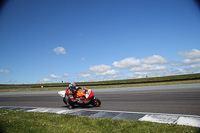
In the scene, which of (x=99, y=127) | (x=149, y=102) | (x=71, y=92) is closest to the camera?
(x=99, y=127)

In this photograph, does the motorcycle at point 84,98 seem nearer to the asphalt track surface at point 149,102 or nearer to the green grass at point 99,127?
the asphalt track surface at point 149,102

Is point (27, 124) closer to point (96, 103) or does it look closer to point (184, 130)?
point (96, 103)

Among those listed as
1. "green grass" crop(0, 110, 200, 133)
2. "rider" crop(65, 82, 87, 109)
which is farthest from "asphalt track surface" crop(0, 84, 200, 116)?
"green grass" crop(0, 110, 200, 133)

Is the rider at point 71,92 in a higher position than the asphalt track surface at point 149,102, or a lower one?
higher

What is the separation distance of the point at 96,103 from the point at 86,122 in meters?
3.69

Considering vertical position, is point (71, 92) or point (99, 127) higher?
point (71, 92)

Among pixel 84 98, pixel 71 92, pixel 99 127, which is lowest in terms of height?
pixel 99 127

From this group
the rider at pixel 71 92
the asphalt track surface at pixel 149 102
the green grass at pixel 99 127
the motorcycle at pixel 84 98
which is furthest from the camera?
the rider at pixel 71 92

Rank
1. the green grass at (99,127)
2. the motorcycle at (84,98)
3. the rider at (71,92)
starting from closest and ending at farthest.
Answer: the green grass at (99,127)
the motorcycle at (84,98)
the rider at (71,92)

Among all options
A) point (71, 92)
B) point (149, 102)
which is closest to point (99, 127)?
point (71, 92)

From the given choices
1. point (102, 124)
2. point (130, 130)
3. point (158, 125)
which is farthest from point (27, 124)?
point (158, 125)

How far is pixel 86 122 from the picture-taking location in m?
6.12

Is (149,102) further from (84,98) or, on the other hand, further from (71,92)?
(71,92)

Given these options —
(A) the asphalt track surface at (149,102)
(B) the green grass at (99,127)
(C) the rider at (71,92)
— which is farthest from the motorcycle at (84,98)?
(B) the green grass at (99,127)
